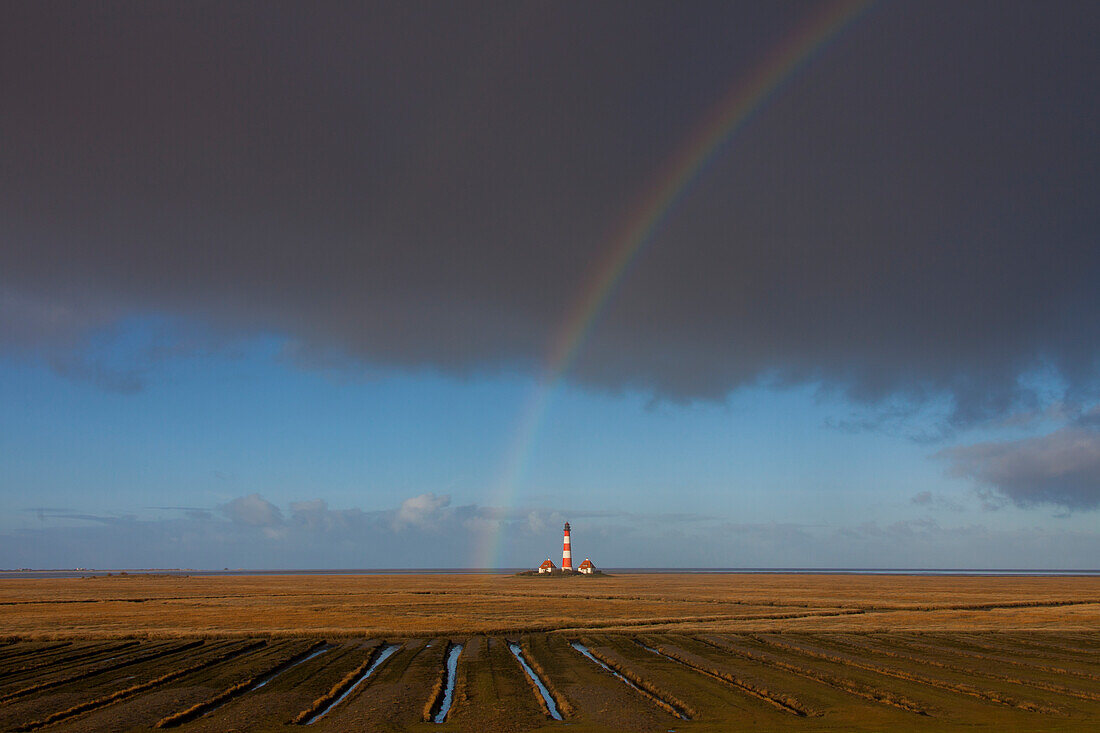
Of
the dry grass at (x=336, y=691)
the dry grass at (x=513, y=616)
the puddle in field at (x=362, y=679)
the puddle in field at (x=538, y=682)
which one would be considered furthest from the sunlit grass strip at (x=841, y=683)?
the dry grass at (x=336, y=691)

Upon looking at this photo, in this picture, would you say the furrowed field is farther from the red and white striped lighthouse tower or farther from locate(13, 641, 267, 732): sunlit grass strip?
the red and white striped lighthouse tower

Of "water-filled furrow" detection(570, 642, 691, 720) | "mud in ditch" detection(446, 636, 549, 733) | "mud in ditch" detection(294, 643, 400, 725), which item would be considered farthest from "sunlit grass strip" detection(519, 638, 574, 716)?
"mud in ditch" detection(294, 643, 400, 725)

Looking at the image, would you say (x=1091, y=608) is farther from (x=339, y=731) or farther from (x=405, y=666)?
(x=339, y=731)

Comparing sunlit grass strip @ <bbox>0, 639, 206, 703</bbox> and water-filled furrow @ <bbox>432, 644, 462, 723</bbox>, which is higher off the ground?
sunlit grass strip @ <bbox>0, 639, 206, 703</bbox>

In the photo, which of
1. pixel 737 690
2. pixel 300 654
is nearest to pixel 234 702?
pixel 300 654

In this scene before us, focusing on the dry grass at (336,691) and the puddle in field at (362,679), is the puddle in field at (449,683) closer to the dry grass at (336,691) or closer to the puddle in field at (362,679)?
the puddle in field at (362,679)

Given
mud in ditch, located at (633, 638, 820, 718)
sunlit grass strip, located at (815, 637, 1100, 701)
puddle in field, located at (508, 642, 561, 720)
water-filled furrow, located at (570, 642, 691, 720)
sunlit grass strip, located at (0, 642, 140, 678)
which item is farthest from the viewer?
sunlit grass strip, located at (0, 642, 140, 678)

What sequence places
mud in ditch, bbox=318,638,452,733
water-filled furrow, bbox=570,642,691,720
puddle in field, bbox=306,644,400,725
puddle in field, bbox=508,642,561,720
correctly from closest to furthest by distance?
mud in ditch, bbox=318,638,452,733 < water-filled furrow, bbox=570,642,691,720 < puddle in field, bbox=306,644,400,725 < puddle in field, bbox=508,642,561,720

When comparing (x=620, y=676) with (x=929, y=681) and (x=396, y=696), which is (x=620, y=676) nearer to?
(x=396, y=696)
